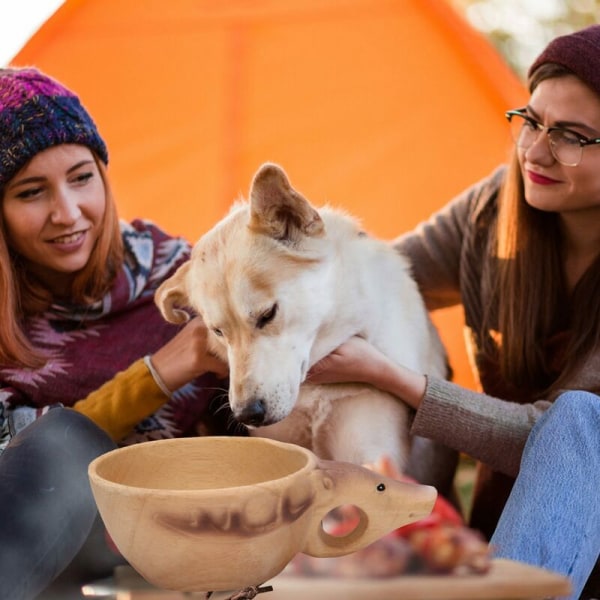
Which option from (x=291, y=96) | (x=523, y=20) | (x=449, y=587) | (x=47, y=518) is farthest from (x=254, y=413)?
(x=523, y=20)

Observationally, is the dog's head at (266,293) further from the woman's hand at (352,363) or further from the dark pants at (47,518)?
the dark pants at (47,518)

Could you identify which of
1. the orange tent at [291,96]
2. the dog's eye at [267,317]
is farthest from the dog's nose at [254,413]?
the orange tent at [291,96]

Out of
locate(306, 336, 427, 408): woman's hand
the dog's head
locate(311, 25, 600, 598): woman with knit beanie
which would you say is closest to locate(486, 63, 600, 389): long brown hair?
locate(311, 25, 600, 598): woman with knit beanie

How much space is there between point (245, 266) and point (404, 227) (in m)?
1.43

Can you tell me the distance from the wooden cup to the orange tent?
187 centimetres

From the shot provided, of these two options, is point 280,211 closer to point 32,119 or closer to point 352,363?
point 352,363

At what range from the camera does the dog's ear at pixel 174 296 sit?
5.57 ft

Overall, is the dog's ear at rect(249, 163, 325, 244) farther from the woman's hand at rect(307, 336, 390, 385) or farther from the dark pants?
the dark pants

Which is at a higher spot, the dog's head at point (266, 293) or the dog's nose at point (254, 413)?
the dog's head at point (266, 293)

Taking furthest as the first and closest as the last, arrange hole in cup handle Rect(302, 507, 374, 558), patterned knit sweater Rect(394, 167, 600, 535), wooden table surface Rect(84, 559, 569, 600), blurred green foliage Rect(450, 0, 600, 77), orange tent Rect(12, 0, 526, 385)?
blurred green foliage Rect(450, 0, 600, 77), orange tent Rect(12, 0, 526, 385), patterned knit sweater Rect(394, 167, 600, 535), hole in cup handle Rect(302, 507, 374, 558), wooden table surface Rect(84, 559, 569, 600)

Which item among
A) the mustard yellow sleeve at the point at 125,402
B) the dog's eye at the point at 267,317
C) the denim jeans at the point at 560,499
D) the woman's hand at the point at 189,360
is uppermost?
the dog's eye at the point at 267,317

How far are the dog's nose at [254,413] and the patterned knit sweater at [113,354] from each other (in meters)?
0.33

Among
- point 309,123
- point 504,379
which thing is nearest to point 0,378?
point 504,379

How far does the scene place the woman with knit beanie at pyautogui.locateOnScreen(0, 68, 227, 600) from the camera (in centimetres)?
172
